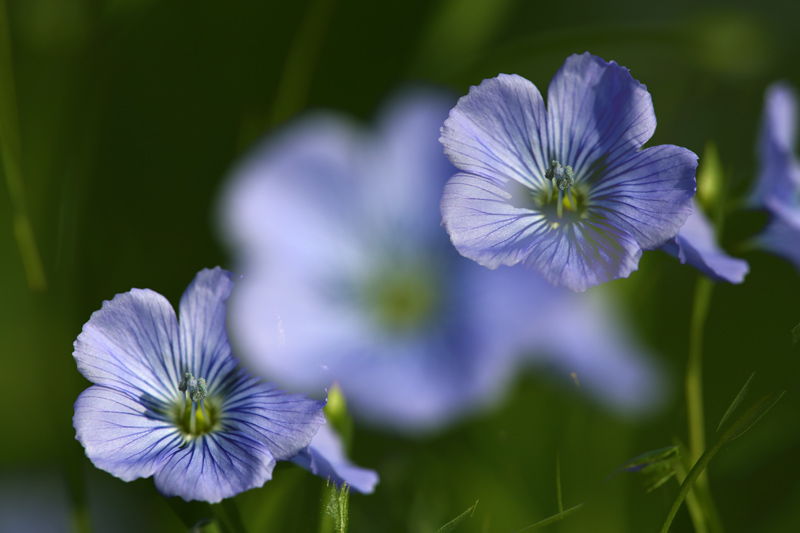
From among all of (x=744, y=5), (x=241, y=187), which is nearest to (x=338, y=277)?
(x=241, y=187)

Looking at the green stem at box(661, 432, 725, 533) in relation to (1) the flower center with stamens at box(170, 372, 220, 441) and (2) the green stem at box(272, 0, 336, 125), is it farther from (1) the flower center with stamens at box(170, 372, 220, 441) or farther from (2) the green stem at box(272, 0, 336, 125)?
(2) the green stem at box(272, 0, 336, 125)

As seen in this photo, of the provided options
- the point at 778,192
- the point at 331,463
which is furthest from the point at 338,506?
the point at 778,192

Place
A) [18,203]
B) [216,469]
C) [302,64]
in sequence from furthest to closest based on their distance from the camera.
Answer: [302,64], [18,203], [216,469]

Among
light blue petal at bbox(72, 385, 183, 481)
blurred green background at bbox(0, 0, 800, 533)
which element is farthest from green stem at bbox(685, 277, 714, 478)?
light blue petal at bbox(72, 385, 183, 481)

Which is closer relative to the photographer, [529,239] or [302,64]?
[529,239]

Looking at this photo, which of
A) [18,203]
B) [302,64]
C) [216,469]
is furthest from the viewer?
[302,64]

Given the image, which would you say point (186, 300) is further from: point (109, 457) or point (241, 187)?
point (241, 187)

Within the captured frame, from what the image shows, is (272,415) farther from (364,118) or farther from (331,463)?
(364,118)
